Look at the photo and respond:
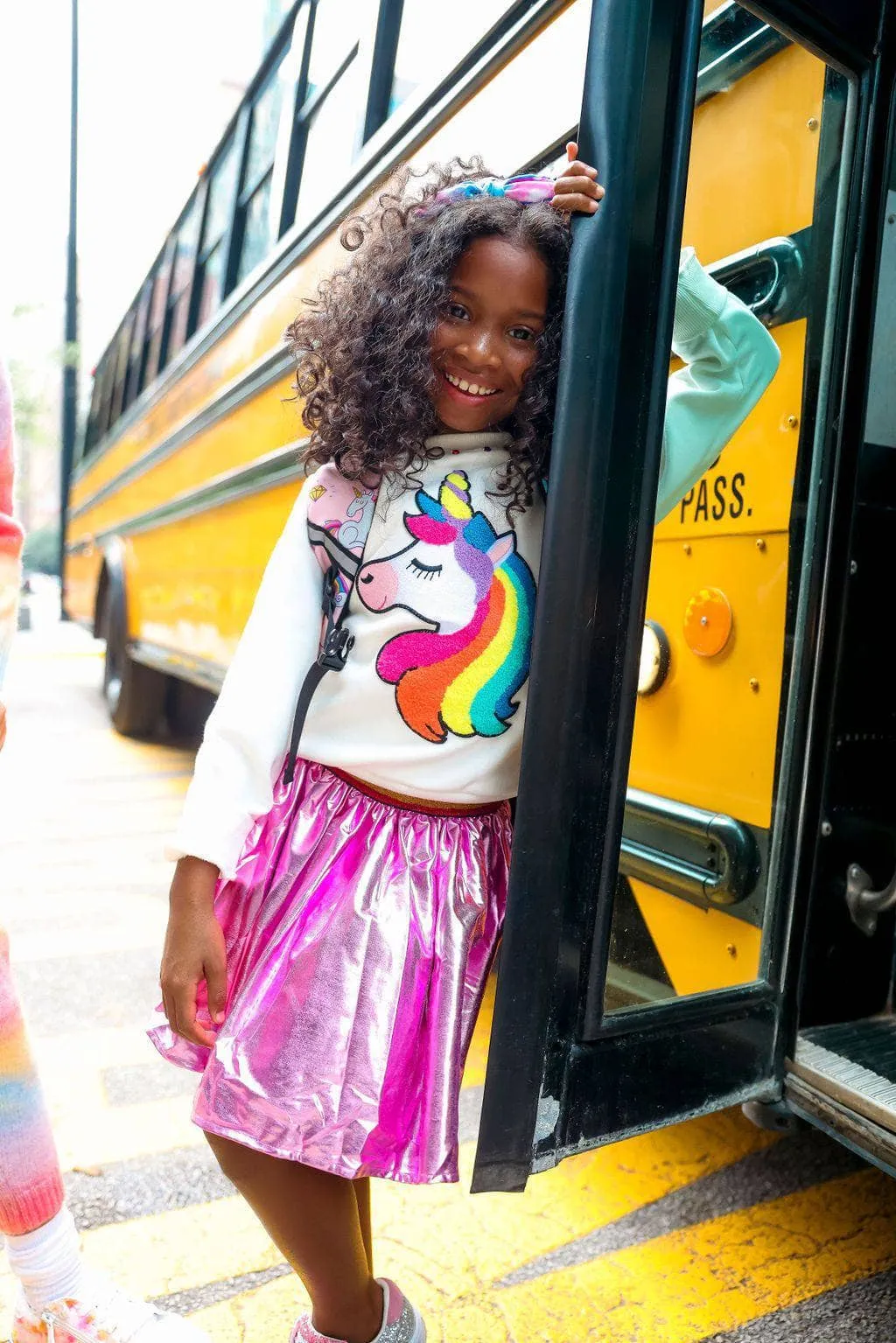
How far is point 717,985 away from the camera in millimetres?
1452

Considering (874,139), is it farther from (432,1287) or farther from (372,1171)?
(432,1287)

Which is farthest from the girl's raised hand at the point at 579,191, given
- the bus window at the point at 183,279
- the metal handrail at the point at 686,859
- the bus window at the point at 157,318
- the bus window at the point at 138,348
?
the bus window at the point at 138,348

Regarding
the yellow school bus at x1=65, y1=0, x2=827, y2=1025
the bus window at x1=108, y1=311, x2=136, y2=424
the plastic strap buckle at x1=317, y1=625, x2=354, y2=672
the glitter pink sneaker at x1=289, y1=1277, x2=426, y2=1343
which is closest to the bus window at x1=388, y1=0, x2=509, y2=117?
the yellow school bus at x1=65, y1=0, x2=827, y2=1025

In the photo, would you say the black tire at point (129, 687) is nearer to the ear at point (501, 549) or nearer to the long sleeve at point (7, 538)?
the long sleeve at point (7, 538)

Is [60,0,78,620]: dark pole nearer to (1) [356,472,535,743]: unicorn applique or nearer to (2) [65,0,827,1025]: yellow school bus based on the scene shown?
(2) [65,0,827,1025]: yellow school bus

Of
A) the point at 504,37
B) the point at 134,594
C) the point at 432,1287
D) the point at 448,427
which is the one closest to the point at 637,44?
the point at 448,427

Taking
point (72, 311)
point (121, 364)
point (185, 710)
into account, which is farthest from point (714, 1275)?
point (72, 311)

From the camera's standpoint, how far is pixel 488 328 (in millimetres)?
1056

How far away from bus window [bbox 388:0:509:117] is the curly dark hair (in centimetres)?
90

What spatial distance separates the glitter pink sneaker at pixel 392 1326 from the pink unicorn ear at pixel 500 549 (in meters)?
0.79

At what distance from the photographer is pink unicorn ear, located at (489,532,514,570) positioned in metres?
1.06

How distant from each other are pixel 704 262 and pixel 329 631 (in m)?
0.78

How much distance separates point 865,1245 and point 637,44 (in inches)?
61.6

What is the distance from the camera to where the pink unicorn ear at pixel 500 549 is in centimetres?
106
